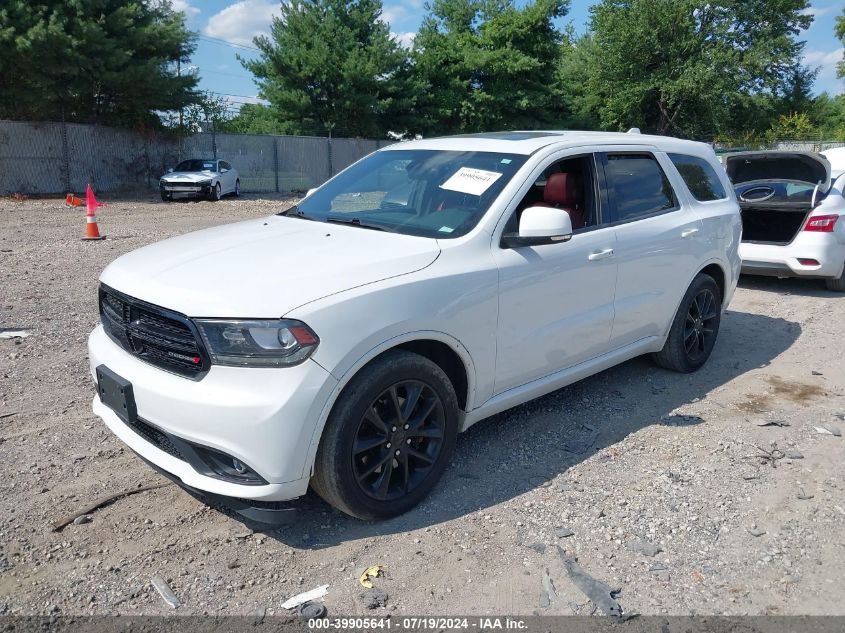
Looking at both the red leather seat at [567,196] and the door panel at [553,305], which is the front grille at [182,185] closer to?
the red leather seat at [567,196]

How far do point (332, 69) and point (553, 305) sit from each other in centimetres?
2957

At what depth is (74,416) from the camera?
14.5 feet

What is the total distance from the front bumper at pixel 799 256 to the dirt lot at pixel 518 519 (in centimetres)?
350

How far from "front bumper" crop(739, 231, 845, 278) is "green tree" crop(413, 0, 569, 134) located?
90.6 ft

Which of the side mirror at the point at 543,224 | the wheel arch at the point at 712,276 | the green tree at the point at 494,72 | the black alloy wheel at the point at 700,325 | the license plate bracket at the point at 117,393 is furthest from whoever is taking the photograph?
the green tree at the point at 494,72

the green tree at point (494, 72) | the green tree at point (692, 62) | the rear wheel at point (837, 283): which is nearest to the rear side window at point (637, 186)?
the rear wheel at point (837, 283)

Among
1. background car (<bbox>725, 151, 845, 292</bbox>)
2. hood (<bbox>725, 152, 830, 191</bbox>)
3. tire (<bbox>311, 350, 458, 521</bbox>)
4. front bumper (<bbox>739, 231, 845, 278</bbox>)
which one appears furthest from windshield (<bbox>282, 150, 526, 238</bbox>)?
Result: hood (<bbox>725, 152, 830, 191</bbox>)

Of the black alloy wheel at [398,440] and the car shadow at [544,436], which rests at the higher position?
the black alloy wheel at [398,440]

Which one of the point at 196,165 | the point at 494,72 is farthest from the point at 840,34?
the point at 196,165

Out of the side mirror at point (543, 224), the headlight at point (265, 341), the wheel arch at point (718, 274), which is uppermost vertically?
the side mirror at point (543, 224)

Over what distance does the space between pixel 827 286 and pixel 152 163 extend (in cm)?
2418

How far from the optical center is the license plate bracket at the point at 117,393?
3137mm

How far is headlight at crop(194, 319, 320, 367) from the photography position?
→ 2.85 meters

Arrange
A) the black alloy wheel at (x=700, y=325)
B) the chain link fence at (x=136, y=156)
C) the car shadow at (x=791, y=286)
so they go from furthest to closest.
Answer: the chain link fence at (x=136, y=156) < the car shadow at (x=791, y=286) < the black alloy wheel at (x=700, y=325)
